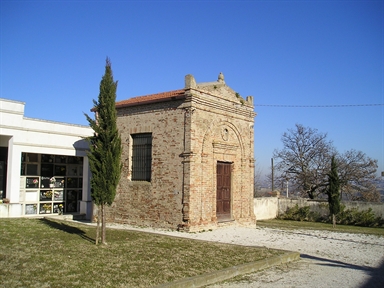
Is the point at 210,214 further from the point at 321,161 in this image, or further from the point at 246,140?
the point at 321,161

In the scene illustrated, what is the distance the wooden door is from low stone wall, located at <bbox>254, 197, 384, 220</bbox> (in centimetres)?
920

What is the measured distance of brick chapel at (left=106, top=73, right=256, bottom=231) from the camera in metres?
15.0

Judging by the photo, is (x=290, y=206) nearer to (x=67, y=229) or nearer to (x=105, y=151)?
(x=67, y=229)

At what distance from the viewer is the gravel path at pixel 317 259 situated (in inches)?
316

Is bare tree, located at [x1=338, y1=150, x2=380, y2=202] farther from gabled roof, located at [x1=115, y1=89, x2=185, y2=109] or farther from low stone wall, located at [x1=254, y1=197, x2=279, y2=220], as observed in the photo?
gabled roof, located at [x1=115, y1=89, x2=185, y2=109]

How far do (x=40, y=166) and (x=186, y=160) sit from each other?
26.9 feet

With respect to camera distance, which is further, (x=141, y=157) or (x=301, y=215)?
(x=301, y=215)

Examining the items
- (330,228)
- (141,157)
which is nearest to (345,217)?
(330,228)

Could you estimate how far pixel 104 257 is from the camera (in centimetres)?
913

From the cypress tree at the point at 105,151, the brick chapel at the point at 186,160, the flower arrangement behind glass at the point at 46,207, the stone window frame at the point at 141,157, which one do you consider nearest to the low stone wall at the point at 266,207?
the brick chapel at the point at 186,160

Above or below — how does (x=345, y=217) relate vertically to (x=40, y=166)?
below

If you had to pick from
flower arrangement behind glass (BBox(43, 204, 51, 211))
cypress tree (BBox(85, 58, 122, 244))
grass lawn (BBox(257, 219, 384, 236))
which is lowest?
grass lawn (BBox(257, 219, 384, 236))

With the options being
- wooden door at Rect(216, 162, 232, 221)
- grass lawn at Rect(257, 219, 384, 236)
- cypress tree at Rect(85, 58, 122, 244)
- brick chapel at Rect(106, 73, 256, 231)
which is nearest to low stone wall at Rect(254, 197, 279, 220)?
grass lawn at Rect(257, 219, 384, 236)

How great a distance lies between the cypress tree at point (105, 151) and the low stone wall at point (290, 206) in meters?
16.7
